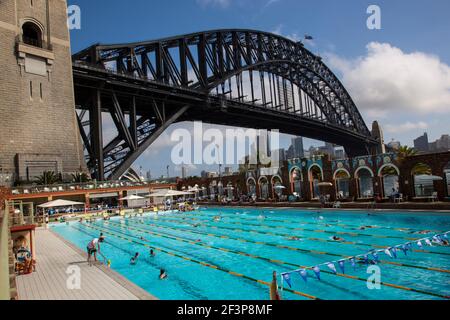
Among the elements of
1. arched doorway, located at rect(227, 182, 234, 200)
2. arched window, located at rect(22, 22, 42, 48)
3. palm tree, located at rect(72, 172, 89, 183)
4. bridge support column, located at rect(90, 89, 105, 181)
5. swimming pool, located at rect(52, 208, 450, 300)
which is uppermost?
arched window, located at rect(22, 22, 42, 48)

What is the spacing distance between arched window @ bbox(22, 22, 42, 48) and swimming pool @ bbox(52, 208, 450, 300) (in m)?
20.5

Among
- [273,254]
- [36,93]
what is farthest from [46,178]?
[273,254]

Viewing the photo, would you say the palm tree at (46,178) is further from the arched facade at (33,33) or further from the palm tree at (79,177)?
the arched facade at (33,33)

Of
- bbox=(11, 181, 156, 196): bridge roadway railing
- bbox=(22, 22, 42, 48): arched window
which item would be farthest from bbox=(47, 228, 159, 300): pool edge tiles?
bbox=(22, 22, 42, 48): arched window

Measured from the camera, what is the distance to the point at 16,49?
34219mm

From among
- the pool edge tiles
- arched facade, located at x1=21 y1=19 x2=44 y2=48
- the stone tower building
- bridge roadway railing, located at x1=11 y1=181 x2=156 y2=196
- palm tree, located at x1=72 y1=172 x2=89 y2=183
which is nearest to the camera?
the pool edge tiles

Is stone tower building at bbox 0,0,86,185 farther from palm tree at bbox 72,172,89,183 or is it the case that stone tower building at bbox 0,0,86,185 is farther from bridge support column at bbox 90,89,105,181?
bridge support column at bbox 90,89,105,181

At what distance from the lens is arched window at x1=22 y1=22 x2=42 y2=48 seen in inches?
1428

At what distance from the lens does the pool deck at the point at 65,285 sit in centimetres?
898

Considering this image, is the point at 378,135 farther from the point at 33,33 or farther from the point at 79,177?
the point at 33,33

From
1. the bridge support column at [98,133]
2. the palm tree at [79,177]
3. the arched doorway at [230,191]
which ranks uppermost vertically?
the bridge support column at [98,133]

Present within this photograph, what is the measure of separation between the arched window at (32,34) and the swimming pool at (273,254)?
20.5m

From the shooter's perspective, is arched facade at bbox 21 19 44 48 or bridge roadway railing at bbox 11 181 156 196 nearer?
bridge roadway railing at bbox 11 181 156 196

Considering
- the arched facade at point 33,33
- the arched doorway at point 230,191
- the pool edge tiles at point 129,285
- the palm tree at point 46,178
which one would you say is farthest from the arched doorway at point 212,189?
the pool edge tiles at point 129,285
